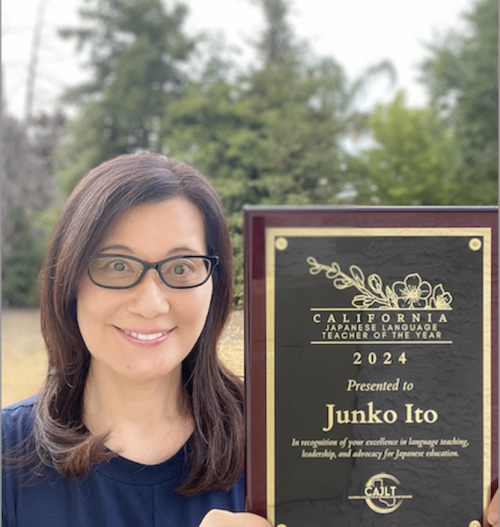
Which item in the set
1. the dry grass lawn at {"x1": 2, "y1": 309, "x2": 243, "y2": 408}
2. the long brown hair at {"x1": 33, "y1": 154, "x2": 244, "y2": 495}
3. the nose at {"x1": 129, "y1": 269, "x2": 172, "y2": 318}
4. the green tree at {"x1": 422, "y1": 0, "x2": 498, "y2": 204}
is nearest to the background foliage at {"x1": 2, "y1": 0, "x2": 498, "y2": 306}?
the green tree at {"x1": 422, "y1": 0, "x2": 498, "y2": 204}

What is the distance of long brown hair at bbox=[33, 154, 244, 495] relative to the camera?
0.89m

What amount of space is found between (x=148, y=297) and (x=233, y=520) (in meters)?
0.35

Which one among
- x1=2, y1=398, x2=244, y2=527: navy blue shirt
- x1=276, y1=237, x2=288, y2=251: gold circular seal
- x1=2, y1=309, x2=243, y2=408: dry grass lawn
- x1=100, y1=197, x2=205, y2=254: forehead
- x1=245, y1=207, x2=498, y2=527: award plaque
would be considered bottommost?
x1=2, y1=309, x2=243, y2=408: dry grass lawn

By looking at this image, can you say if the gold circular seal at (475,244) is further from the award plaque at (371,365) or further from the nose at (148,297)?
the nose at (148,297)

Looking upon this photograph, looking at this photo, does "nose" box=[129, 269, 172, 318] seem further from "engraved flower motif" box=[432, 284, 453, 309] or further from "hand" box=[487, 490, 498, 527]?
"hand" box=[487, 490, 498, 527]

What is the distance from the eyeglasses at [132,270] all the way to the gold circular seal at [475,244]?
0.42 m

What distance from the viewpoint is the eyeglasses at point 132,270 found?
2.84 ft

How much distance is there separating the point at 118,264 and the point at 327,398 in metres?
0.38

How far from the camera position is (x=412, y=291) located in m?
0.79

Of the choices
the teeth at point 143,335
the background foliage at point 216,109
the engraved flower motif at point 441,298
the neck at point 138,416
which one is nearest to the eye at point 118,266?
the teeth at point 143,335

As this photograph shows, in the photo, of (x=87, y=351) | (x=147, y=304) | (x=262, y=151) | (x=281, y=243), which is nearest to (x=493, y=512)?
(x=281, y=243)

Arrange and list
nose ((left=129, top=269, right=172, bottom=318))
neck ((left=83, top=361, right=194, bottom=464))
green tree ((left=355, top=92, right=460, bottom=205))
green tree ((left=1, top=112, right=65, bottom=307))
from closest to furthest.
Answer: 1. nose ((left=129, top=269, right=172, bottom=318))
2. neck ((left=83, top=361, right=194, bottom=464))
3. green tree ((left=355, top=92, right=460, bottom=205))
4. green tree ((left=1, top=112, right=65, bottom=307))

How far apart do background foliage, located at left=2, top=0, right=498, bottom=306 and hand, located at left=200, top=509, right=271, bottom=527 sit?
2.37 meters

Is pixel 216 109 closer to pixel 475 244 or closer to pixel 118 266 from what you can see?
pixel 118 266
